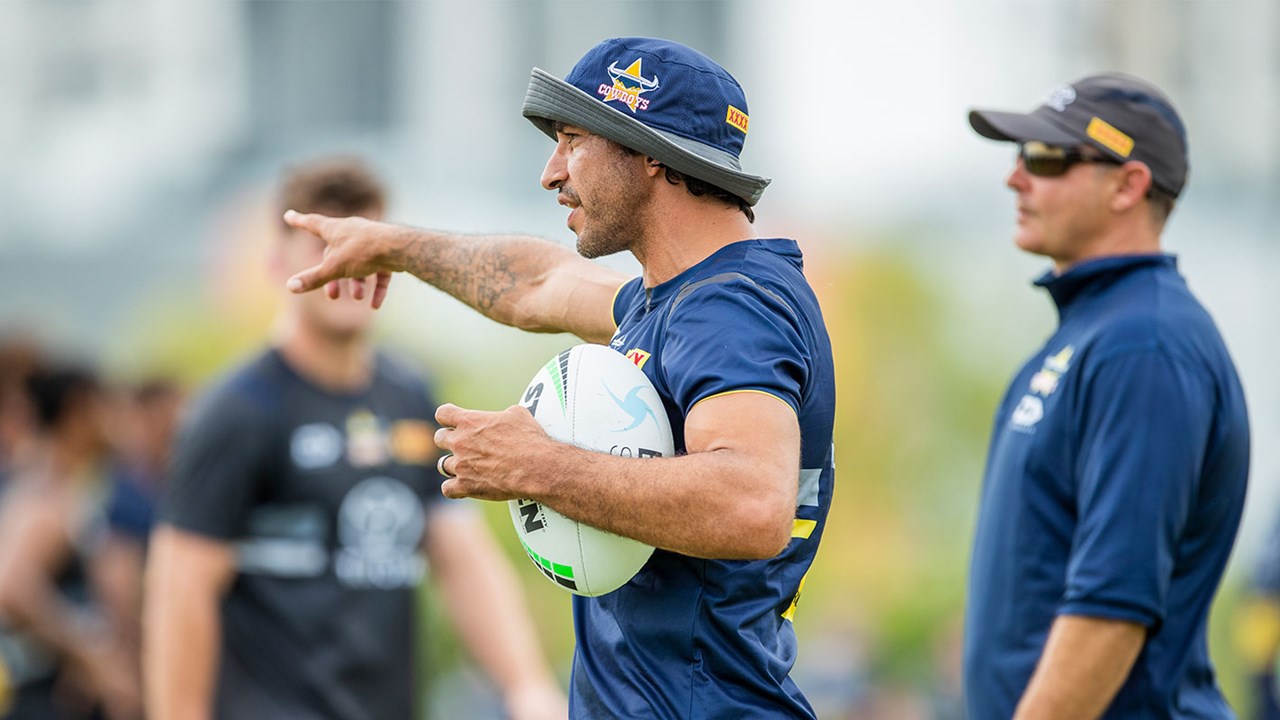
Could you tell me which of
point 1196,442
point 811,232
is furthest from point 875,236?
point 1196,442

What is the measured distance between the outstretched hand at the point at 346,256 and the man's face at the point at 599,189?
837 mm

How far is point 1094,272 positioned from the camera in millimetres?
4988

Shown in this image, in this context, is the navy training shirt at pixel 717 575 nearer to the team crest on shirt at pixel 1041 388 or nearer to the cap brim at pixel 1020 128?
the team crest on shirt at pixel 1041 388

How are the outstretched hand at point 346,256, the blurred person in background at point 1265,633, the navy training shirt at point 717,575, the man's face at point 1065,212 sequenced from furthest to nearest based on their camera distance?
the blurred person in background at point 1265,633, the man's face at point 1065,212, the outstretched hand at point 346,256, the navy training shirt at point 717,575

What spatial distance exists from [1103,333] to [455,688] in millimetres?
8889

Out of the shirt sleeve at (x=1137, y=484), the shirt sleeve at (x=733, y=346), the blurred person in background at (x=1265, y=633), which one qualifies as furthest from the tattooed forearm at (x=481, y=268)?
the blurred person in background at (x=1265, y=633)

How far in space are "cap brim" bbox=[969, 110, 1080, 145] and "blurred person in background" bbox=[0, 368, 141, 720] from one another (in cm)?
555

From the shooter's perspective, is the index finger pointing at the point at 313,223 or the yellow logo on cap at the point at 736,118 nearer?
the yellow logo on cap at the point at 736,118

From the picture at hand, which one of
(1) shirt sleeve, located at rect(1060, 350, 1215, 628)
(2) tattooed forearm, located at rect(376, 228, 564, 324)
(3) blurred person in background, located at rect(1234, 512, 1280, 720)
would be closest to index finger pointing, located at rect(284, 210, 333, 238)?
(2) tattooed forearm, located at rect(376, 228, 564, 324)

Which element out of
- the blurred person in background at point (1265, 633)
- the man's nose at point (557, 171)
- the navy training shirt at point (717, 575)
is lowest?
the blurred person in background at point (1265, 633)

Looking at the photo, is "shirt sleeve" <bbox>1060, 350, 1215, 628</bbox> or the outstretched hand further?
the outstretched hand

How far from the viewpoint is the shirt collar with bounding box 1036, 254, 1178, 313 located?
496cm

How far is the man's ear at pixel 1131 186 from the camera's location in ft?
16.5

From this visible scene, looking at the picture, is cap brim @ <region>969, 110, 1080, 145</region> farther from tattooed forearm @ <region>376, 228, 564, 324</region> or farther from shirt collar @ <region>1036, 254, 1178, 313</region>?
tattooed forearm @ <region>376, 228, 564, 324</region>
